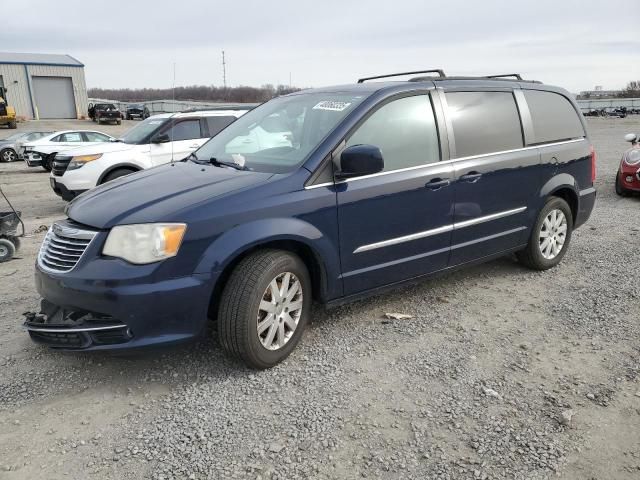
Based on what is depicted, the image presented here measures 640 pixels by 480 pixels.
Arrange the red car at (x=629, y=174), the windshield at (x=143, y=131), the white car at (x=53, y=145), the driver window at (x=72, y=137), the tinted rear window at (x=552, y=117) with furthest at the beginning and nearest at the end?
the driver window at (x=72, y=137), the white car at (x=53, y=145), the windshield at (x=143, y=131), the red car at (x=629, y=174), the tinted rear window at (x=552, y=117)

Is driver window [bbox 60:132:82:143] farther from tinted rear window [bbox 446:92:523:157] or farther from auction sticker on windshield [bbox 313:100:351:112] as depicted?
tinted rear window [bbox 446:92:523:157]

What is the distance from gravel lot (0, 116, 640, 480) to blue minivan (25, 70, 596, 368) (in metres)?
0.34

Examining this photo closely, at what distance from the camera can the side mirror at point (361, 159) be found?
10.8ft

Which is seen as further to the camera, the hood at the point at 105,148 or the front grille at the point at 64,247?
the hood at the point at 105,148

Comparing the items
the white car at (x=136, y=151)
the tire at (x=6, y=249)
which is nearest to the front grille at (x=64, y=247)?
the tire at (x=6, y=249)

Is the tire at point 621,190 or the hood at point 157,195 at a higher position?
the hood at point 157,195

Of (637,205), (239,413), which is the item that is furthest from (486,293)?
(637,205)

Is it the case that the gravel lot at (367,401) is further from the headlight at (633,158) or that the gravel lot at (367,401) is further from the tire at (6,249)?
the headlight at (633,158)

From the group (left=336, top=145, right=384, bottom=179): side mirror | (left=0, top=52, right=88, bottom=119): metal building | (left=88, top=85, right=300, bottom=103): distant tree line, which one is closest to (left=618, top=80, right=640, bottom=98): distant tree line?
(left=88, top=85, right=300, bottom=103): distant tree line

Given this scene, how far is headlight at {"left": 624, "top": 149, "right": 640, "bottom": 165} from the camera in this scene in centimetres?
880

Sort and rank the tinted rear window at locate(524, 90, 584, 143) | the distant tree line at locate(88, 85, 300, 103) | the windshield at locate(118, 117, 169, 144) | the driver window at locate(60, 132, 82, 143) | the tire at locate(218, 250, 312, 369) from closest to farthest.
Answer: the tire at locate(218, 250, 312, 369) → the tinted rear window at locate(524, 90, 584, 143) → the windshield at locate(118, 117, 169, 144) → the driver window at locate(60, 132, 82, 143) → the distant tree line at locate(88, 85, 300, 103)

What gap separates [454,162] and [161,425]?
282 centimetres

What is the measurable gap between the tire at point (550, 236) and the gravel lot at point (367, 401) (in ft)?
2.07

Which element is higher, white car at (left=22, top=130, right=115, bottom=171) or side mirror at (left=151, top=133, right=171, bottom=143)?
A: side mirror at (left=151, top=133, right=171, bottom=143)
